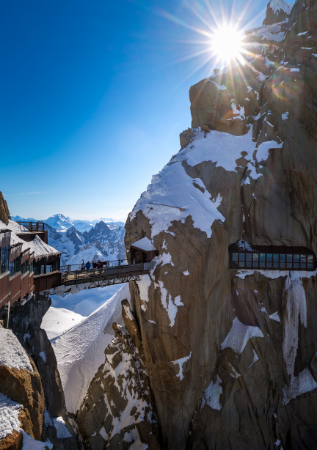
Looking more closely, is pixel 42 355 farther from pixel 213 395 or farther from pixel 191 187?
pixel 191 187

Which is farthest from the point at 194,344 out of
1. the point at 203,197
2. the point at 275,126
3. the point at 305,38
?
the point at 305,38

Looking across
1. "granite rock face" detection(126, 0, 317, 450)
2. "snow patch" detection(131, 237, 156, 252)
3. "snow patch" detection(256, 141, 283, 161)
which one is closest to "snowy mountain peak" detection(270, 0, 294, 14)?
"granite rock face" detection(126, 0, 317, 450)

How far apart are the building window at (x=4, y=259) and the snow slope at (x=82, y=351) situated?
2356 cm

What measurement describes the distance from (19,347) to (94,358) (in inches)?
1093

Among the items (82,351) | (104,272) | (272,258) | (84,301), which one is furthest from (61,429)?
(84,301)

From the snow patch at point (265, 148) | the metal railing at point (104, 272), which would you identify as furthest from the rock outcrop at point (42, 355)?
the snow patch at point (265, 148)

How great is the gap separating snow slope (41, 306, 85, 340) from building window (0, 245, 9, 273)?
38.4 metres

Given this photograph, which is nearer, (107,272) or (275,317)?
(107,272)

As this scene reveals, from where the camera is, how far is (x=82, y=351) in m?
38.1

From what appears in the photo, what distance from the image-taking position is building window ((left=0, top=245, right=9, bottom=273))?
12.5 m

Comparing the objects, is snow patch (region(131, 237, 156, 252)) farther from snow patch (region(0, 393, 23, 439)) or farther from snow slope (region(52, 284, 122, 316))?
snow slope (region(52, 284, 122, 316))

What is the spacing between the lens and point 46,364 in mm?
22266

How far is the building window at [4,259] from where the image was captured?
41.1 ft

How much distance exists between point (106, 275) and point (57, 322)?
42715mm
